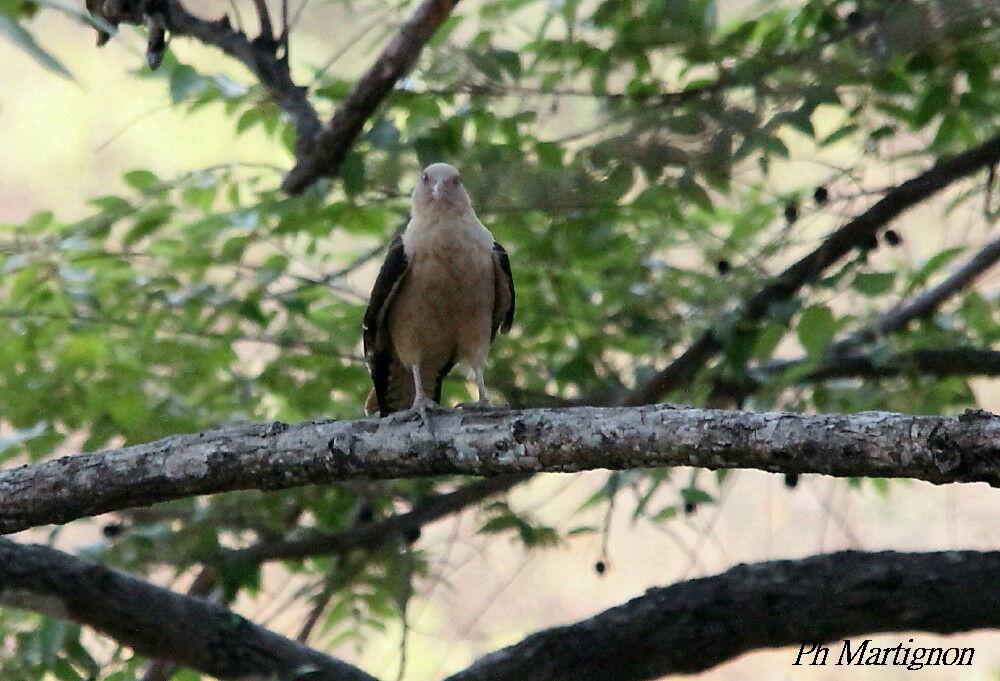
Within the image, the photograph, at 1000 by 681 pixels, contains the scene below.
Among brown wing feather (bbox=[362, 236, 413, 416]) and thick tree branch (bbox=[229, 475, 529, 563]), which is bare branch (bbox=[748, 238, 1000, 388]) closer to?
thick tree branch (bbox=[229, 475, 529, 563])

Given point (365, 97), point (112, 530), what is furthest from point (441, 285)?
point (112, 530)

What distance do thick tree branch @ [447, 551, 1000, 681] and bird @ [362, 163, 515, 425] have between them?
961 millimetres

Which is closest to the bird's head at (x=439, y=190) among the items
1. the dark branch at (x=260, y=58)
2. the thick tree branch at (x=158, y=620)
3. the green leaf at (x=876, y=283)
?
the dark branch at (x=260, y=58)

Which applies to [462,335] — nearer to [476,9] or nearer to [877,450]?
[476,9]

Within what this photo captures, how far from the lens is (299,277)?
4379 mm

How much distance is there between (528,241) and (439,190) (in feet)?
1.34

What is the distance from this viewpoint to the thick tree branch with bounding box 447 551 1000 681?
3701mm

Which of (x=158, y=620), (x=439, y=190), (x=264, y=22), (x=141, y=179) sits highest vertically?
(x=264, y=22)

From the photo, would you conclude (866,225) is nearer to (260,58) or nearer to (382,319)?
(382,319)

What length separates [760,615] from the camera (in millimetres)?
3820

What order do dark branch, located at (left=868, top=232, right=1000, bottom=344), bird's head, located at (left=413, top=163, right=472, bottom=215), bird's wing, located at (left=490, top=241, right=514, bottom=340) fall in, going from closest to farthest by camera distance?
1. bird's head, located at (left=413, top=163, right=472, bottom=215)
2. bird's wing, located at (left=490, top=241, right=514, bottom=340)
3. dark branch, located at (left=868, top=232, right=1000, bottom=344)

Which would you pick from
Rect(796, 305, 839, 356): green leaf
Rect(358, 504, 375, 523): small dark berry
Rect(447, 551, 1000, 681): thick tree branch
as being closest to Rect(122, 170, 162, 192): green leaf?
Rect(358, 504, 375, 523): small dark berry

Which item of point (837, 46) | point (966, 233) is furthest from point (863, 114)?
point (966, 233)

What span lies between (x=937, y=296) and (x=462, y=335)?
77.7 inches
